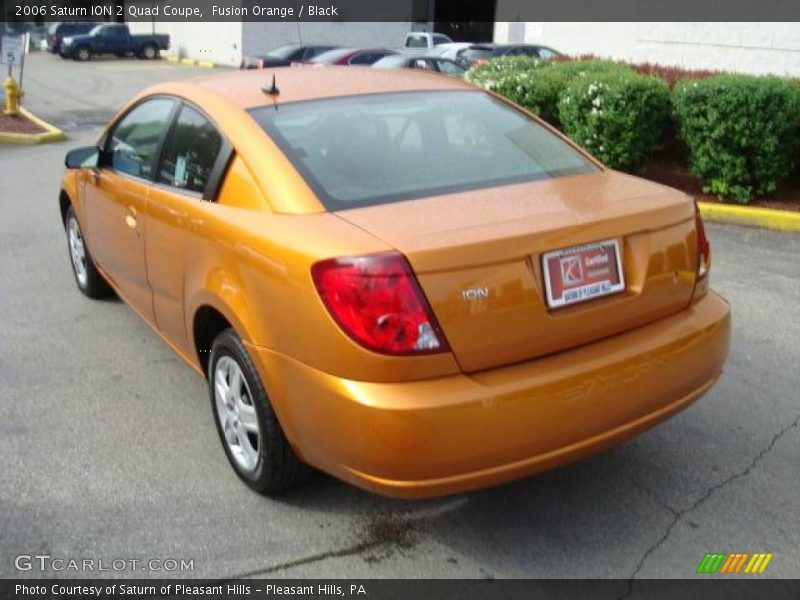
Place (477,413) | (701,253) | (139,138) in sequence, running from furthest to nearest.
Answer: (139,138), (701,253), (477,413)

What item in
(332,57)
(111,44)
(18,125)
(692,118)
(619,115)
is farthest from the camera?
(111,44)

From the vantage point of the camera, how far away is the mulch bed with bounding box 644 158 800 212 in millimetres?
7770

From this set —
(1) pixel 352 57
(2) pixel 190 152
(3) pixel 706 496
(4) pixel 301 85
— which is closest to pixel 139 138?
(2) pixel 190 152

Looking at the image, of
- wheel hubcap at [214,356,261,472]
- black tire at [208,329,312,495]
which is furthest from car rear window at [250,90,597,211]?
wheel hubcap at [214,356,261,472]

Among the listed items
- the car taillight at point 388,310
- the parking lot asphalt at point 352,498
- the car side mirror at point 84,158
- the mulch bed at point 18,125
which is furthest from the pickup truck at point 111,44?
the car taillight at point 388,310

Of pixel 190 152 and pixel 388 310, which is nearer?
pixel 388 310

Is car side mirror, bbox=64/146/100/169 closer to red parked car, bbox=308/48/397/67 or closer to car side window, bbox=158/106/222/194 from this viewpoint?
car side window, bbox=158/106/222/194

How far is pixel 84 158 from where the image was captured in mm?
4793

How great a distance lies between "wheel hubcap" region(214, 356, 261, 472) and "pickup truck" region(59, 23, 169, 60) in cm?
4008

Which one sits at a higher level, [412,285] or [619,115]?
[619,115]

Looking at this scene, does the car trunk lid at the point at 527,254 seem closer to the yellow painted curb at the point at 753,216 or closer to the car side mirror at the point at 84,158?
the car side mirror at the point at 84,158

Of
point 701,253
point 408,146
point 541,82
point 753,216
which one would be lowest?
point 753,216

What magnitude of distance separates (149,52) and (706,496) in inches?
1632

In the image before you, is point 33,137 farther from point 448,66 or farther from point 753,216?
point 753,216
